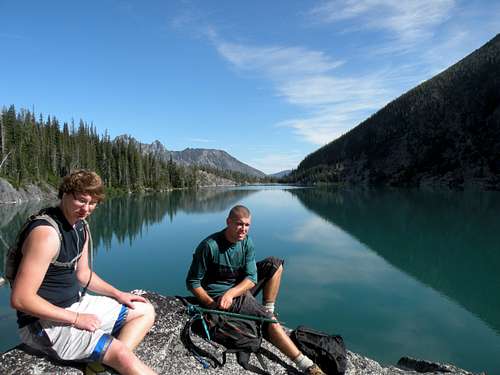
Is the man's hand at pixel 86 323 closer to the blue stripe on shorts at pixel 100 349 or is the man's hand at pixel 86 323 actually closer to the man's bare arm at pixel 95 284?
the blue stripe on shorts at pixel 100 349

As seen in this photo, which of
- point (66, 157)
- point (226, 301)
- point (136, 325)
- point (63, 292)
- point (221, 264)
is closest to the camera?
point (63, 292)

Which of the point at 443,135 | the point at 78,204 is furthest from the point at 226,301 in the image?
the point at 443,135

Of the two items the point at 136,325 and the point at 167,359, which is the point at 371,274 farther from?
the point at 136,325

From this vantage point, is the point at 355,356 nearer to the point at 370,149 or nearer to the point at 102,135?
the point at 102,135

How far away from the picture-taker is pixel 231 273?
18.8 ft

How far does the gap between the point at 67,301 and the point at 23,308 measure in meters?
0.60

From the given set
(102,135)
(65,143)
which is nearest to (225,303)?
(65,143)

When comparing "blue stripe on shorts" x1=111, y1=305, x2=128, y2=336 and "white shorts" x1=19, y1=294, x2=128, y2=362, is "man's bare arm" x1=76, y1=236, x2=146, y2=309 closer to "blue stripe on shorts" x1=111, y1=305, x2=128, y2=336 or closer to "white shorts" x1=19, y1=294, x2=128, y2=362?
"blue stripe on shorts" x1=111, y1=305, x2=128, y2=336

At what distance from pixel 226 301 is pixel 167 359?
1.13 m

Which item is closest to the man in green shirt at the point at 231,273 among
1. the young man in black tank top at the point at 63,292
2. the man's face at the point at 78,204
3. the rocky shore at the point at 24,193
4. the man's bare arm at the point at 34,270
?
the young man in black tank top at the point at 63,292

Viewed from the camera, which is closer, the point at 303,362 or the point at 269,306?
the point at 303,362

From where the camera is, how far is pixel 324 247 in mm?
27562

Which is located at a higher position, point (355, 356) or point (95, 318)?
point (95, 318)

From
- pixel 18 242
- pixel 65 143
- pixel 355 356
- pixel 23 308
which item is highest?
pixel 65 143
